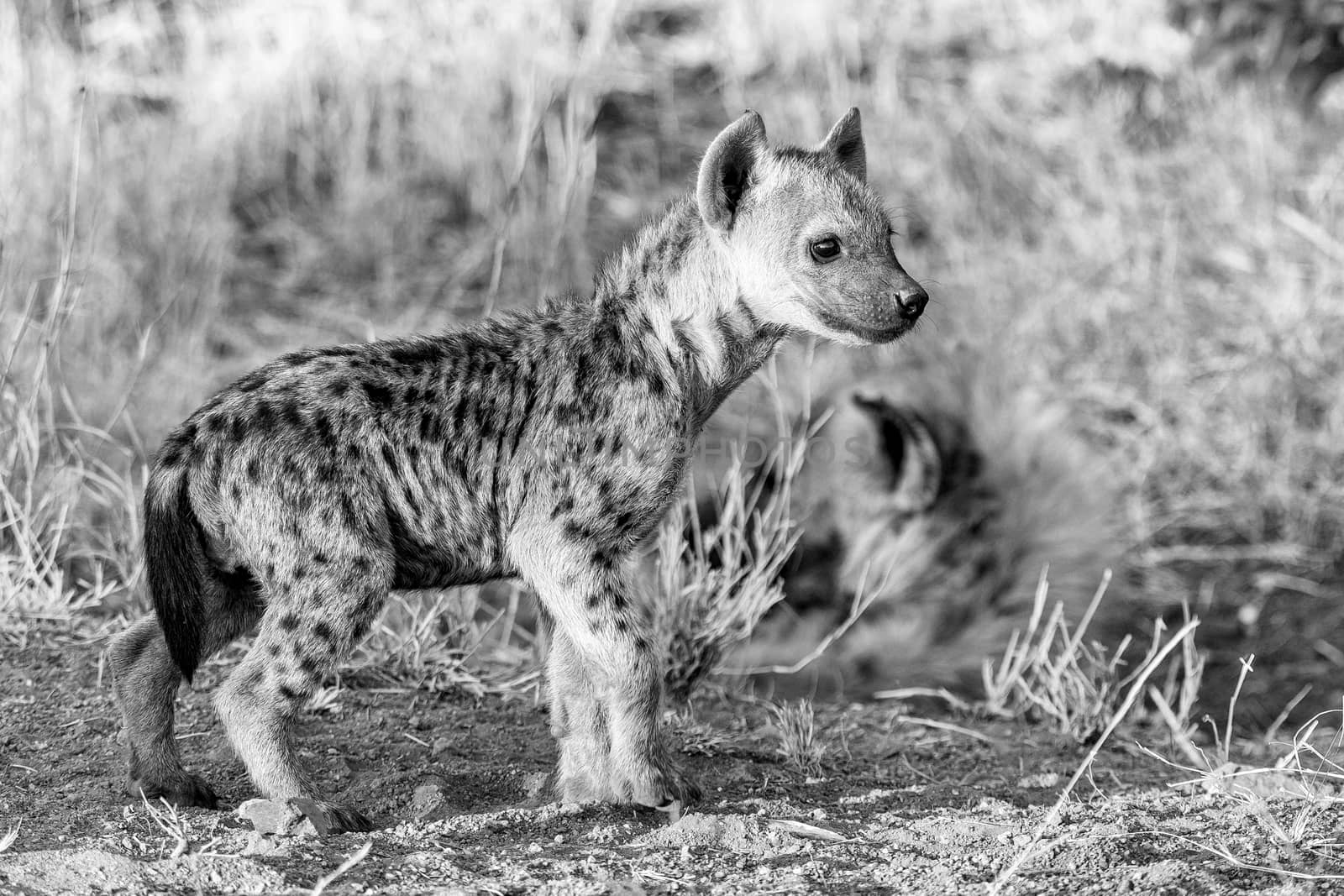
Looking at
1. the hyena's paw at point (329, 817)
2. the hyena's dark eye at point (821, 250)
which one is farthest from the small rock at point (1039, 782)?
the hyena's paw at point (329, 817)

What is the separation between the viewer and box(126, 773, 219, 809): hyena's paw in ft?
11.6

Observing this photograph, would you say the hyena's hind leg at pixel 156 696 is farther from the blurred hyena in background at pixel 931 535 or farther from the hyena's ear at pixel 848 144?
the blurred hyena in background at pixel 931 535

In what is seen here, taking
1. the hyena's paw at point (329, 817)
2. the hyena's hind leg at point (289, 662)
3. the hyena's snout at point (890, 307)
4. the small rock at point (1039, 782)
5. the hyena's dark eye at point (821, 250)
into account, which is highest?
the hyena's dark eye at point (821, 250)

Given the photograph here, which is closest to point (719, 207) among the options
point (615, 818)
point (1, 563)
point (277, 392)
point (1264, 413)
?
point (277, 392)

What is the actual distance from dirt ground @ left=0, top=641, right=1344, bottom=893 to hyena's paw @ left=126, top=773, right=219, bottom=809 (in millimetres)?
39

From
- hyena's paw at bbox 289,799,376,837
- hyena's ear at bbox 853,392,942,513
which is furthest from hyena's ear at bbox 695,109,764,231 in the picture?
hyena's ear at bbox 853,392,942,513

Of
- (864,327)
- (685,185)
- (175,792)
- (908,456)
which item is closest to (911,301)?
(864,327)

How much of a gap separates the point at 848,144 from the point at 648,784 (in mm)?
1759

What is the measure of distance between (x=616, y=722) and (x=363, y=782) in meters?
0.65

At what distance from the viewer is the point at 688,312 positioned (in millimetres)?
3895

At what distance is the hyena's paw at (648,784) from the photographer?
3.69 m

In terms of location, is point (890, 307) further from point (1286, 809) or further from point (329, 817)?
point (329, 817)

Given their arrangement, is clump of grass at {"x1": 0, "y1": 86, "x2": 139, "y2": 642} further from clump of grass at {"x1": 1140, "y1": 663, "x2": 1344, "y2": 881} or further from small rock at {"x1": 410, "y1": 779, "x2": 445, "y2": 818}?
clump of grass at {"x1": 1140, "y1": 663, "x2": 1344, "y2": 881}

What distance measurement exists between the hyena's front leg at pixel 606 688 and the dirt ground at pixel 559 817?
0.11 m
